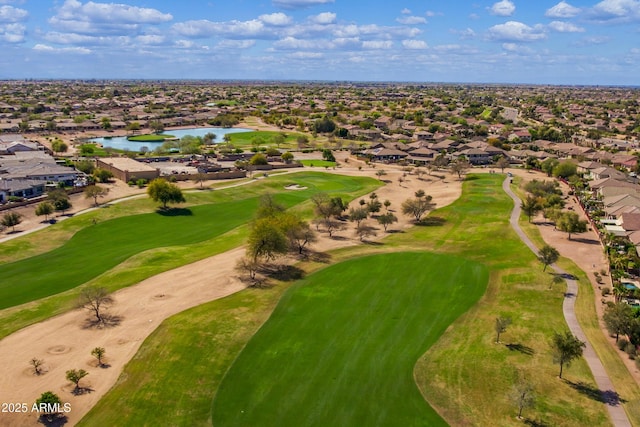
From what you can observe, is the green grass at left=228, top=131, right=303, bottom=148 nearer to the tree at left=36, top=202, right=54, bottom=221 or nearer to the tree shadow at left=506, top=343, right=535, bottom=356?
the tree at left=36, top=202, right=54, bottom=221

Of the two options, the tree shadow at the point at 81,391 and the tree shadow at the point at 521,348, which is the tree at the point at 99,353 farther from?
the tree shadow at the point at 521,348

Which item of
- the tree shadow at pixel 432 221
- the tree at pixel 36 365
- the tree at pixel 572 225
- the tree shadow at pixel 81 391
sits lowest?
the tree shadow at pixel 81 391

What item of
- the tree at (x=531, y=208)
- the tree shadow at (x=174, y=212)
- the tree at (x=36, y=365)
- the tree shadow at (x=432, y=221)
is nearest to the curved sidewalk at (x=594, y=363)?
the tree at (x=531, y=208)

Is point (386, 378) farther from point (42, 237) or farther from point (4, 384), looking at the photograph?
point (42, 237)

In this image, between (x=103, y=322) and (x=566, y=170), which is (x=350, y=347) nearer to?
(x=103, y=322)

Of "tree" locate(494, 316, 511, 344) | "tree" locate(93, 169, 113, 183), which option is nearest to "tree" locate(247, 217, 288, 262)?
"tree" locate(494, 316, 511, 344)

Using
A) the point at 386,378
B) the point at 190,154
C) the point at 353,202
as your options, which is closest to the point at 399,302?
the point at 386,378
